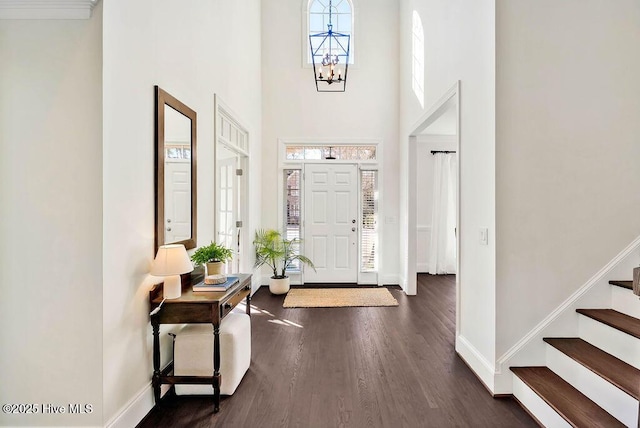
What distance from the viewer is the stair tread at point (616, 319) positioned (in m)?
1.95

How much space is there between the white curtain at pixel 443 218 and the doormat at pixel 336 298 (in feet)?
5.98

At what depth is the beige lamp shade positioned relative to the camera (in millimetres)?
2055

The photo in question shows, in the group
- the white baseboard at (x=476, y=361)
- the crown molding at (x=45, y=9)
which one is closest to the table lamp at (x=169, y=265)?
the crown molding at (x=45, y=9)

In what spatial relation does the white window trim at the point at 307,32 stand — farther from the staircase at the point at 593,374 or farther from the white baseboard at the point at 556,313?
the staircase at the point at 593,374

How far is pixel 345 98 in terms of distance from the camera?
558 cm

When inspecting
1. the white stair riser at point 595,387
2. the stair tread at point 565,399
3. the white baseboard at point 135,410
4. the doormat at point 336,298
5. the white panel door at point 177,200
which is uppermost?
the white panel door at point 177,200

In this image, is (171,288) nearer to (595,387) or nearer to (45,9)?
(45,9)

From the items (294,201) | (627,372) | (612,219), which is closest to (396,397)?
(627,372)

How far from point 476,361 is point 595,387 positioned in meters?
0.81

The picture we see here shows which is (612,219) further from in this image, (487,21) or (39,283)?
(39,283)

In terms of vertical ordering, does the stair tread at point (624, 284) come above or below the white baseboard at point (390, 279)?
above

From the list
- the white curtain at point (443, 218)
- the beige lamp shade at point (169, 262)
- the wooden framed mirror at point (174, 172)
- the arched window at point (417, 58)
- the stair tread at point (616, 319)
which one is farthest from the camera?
the white curtain at point (443, 218)

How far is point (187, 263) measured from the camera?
2.14 metres

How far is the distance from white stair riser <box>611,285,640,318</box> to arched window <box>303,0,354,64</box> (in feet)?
16.1
